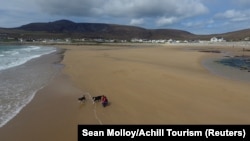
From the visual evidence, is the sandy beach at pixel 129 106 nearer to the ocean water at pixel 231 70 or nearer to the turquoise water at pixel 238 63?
the ocean water at pixel 231 70

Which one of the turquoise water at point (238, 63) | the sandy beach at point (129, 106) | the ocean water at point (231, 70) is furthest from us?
the turquoise water at point (238, 63)

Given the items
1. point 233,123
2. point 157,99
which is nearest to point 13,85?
point 157,99

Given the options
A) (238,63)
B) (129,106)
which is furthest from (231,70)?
(129,106)

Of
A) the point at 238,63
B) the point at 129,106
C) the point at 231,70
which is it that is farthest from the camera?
the point at 238,63

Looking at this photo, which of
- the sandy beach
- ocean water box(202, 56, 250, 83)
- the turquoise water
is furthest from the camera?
the turquoise water

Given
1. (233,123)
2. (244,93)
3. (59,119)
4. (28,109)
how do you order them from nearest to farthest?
(233,123) → (59,119) → (28,109) → (244,93)

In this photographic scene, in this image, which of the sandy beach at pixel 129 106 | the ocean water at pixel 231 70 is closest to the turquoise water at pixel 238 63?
the ocean water at pixel 231 70

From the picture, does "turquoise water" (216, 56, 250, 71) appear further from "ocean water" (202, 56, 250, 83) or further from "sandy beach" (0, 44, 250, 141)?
"sandy beach" (0, 44, 250, 141)

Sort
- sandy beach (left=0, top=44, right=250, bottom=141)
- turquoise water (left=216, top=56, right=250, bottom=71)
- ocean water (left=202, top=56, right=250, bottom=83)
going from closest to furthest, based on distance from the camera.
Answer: sandy beach (left=0, top=44, right=250, bottom=141)
ocean water (left=202, top=56, right=250, bottom=83)
turquoise water (left=216, top=56, right=250, bottom=71)

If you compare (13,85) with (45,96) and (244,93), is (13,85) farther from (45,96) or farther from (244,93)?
(244,93)

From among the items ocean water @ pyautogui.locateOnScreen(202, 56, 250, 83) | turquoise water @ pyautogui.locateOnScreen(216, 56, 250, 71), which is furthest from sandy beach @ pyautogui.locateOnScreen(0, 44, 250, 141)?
turquoise water @ pyautogui.locateOnScreen(216, 56, 250, 71)

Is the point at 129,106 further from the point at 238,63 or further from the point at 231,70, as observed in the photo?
the point at 238,63
